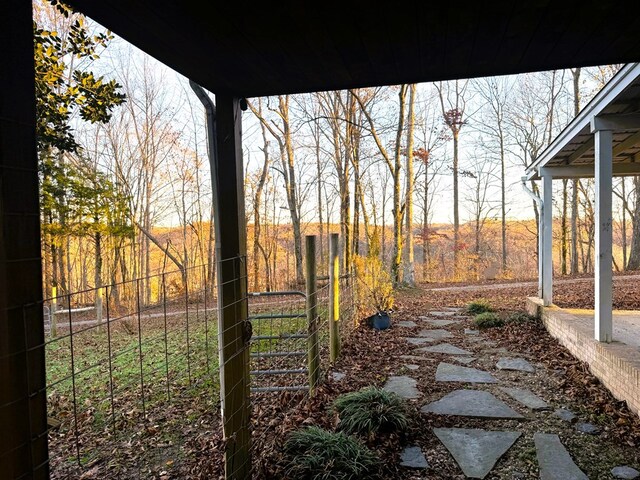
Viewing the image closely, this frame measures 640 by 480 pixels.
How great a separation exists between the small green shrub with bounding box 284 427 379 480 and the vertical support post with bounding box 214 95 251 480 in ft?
1.02

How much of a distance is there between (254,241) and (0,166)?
14.6 m

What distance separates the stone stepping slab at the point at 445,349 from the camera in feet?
16.3

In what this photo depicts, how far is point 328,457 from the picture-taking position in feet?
7.88

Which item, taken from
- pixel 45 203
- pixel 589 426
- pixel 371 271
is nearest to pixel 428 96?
pixel 371 271

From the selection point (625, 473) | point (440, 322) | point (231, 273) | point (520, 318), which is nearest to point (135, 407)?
point (231, 273)

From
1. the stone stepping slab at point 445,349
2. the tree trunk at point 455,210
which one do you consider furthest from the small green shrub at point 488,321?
the tree trunk at point 455,210

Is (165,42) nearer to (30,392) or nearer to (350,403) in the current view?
(30,392)

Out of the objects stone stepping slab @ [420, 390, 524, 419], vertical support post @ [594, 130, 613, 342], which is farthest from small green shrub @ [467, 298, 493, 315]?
stone stepping slab @ [420, 390, 524, 419]

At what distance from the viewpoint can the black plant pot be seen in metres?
6.20

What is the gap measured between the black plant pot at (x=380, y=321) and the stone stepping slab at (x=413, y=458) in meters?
3.45

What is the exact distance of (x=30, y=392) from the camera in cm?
98

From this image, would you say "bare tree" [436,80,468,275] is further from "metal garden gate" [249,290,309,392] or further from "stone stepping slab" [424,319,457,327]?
"metal garden gate" [249,290,309,392]

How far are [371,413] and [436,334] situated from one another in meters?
3.27

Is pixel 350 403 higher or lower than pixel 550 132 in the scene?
lower
